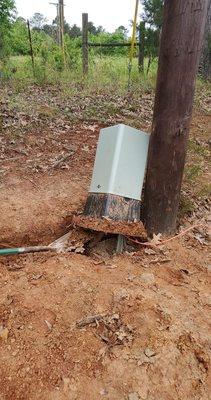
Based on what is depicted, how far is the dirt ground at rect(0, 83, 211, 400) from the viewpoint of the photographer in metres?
2.06

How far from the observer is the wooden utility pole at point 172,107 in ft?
9.03

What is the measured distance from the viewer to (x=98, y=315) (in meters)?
2.46

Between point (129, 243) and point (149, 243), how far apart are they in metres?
0.19

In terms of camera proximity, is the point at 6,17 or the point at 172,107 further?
the point at 6,17

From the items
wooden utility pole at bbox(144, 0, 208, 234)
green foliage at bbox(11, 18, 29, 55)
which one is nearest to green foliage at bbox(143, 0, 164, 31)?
green foliage at bbox(11, 18, 29, 55)

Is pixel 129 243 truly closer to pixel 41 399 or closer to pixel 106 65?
pixel 41 399

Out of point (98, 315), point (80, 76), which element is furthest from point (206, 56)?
point (98, 315)

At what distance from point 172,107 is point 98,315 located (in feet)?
5.82

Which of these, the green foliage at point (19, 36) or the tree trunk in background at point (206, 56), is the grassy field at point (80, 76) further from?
the green foliage at point (19, 36)

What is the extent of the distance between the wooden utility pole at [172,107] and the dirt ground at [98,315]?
15.1 inches

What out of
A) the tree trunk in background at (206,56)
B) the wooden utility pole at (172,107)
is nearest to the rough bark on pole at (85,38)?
the tree trunk in background at (206,56)

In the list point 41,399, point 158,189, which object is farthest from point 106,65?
point 41,399

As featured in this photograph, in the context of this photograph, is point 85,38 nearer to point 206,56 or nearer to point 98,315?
point 206,56

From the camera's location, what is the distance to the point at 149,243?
3328mm
